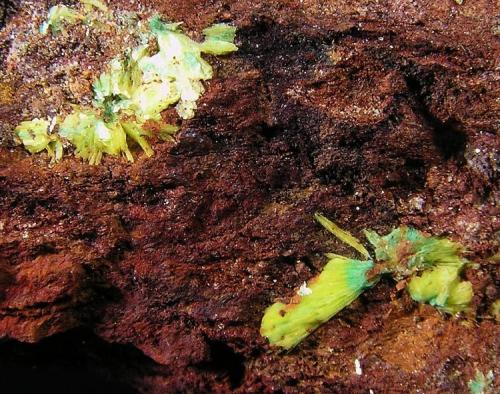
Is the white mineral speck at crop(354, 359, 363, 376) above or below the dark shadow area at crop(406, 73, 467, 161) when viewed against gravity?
below

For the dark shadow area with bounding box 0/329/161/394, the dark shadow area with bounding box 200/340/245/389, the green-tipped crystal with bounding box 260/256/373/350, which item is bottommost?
the dark shadow area with bounding box 0/329/161/394

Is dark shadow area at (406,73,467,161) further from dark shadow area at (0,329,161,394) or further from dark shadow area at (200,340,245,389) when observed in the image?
dark shadow area at (0,329,161,394)

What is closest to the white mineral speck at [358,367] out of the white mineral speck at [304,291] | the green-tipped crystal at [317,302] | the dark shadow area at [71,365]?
the green-tipped crystal at [317,302]

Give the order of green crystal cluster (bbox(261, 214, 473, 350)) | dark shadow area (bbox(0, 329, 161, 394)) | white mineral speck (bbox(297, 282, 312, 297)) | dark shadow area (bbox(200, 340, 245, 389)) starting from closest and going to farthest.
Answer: green crystal cluster (bbox(261, 214, 473, 350)) → white mineral speck (bbox(297, 282, 312, 297)) → dark shadow area (bbox(200, 340, 245, 389)) → dark shadow area (bbox(0, 329, 161, 394))

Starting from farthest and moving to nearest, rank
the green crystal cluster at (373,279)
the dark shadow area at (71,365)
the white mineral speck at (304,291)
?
the dark shadow area at (71,365) < the white mineral speck at (304,291) < the green crystal cluster at (373,279)

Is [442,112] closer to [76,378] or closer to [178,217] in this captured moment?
[178,217]

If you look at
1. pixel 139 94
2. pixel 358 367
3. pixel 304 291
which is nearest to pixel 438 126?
pixel 304 291

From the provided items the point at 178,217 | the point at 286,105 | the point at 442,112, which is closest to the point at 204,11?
the point at 286,105

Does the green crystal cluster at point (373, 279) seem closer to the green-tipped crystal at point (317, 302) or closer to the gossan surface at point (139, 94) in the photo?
the green-tipped crystal at point (317, 302)

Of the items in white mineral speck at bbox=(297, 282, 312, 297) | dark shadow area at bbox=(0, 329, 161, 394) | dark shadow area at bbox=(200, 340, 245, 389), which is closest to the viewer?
white mineral speck at bbox=(297, 282, 312, 297)

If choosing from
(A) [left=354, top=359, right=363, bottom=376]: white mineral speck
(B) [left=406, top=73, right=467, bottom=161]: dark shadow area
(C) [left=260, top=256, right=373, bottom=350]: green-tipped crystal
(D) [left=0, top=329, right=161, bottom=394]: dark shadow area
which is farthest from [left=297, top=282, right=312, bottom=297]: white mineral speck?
(D) [left=0, top=329, right=161, bottom=394]: dark shadow area
